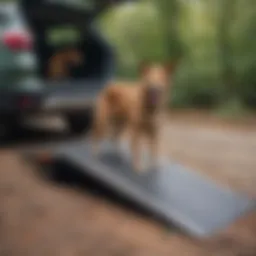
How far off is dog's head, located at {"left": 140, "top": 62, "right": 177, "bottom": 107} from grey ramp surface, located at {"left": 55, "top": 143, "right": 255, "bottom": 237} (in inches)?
12.7

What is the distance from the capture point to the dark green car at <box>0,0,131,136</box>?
257cm

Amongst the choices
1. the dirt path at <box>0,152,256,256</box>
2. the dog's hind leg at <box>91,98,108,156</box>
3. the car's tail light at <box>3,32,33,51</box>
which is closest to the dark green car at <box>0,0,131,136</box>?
the car's tail light at <box>3,32,33,51</box>

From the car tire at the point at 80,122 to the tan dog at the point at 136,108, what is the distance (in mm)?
72

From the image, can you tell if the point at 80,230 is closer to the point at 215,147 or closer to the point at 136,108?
the point at 136,108

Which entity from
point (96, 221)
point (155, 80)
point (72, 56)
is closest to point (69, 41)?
point (72, 56)

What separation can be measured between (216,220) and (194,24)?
110 centimetres

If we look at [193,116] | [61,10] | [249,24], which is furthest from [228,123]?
[61,10]

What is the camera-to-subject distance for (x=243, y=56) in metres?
2.79

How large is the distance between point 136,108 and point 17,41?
621 mm

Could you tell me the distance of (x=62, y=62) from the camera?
2584 millimetres

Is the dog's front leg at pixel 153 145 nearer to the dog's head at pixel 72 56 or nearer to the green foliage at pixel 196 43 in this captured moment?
the green foliage at pixel 196 43

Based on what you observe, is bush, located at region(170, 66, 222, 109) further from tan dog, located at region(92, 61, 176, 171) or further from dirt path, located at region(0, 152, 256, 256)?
dirt path, located at region(0, 152, 256, 256)

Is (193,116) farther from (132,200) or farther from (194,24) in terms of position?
(132,200)

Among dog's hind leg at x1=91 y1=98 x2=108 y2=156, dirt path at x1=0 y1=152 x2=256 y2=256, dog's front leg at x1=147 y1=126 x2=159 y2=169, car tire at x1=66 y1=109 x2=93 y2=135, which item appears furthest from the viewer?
car tire at x1=66 y1=109 x2=93 y2=135
